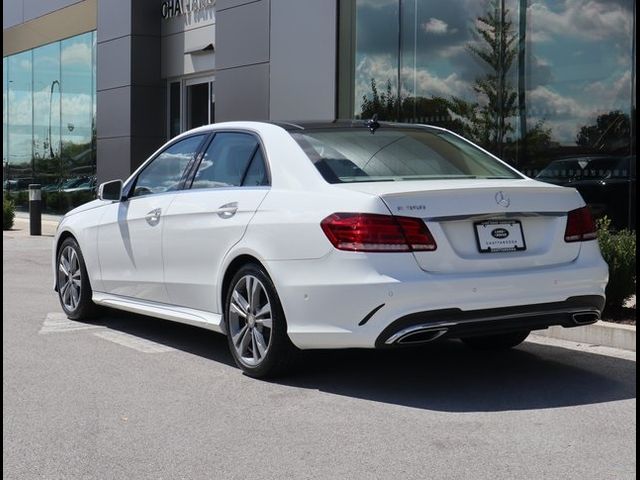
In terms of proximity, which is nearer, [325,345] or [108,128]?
[325,345]

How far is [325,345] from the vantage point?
543 centimetres

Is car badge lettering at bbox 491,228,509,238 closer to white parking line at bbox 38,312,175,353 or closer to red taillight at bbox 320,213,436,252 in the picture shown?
red taillight at bbox 320,213,436,252

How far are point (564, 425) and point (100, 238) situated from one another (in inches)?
173

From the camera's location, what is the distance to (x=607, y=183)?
11.7 metres

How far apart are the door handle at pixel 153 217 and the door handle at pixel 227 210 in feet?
2.80

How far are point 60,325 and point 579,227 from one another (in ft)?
15.1

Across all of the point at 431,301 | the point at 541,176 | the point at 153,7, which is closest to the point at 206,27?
the point at 153,7

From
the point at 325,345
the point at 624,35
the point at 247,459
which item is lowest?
the point at 247,459

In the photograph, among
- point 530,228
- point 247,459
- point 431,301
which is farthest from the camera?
point 530,228

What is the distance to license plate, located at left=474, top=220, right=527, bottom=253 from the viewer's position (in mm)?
5367

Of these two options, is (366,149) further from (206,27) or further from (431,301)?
(206,27)

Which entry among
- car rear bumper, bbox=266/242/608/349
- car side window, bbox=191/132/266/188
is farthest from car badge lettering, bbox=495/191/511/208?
car side window, bbox=191/132/266/188

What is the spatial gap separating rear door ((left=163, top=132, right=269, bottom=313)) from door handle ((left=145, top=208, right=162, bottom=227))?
0.15 metres

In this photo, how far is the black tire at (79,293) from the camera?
8.22 metres
